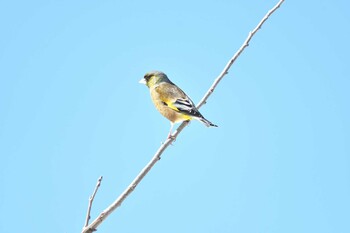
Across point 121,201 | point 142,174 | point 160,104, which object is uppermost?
point 160,104

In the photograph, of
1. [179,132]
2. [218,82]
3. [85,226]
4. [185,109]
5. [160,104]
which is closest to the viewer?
[85,226]

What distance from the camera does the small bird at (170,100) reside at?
319 inches

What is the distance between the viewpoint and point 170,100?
948 cm

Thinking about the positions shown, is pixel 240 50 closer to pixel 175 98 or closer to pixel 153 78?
pixel 175 98

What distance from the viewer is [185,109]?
328 inches

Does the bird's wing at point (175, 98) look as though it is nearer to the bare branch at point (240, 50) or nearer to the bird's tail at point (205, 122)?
the bird's tail at point (205, 122)

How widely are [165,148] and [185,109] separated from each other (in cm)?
424

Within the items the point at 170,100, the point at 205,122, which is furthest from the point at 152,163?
the point at 170,100

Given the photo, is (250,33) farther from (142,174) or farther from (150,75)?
(150,75)

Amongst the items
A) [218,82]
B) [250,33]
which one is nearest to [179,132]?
[218,82]

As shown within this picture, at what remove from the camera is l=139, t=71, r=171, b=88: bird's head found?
10.3 m

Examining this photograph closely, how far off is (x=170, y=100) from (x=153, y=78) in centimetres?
121

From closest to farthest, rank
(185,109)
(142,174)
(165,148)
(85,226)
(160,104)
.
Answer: (85,226), (142,174), (165,148), (185,109), (160,104)

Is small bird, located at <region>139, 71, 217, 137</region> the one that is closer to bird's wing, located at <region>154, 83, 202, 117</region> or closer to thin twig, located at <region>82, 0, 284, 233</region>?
bird's wing, located at <region>154, 83, 202, 117</region>
